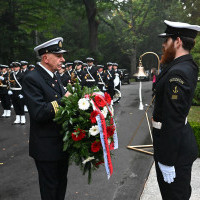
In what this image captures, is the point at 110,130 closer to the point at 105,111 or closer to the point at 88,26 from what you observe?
the point at 105,111

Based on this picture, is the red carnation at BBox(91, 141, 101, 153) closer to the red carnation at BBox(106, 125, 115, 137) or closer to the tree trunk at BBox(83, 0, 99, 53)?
the red carnation at BBox(106, 125, 115, 137)

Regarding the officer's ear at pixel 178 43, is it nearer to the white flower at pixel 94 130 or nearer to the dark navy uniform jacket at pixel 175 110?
the dark navy uniform jacket at pixel 175 110

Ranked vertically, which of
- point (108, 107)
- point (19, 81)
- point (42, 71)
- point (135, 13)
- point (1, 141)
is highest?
point (135, 13)

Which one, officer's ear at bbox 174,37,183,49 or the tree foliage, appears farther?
the tree foliage

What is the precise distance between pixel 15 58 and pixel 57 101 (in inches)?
772

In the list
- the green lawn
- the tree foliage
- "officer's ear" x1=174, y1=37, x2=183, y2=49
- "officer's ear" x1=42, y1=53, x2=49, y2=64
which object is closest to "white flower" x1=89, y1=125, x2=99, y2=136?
"officer's ear" x1=42, y1=53, x2=49, y2=64

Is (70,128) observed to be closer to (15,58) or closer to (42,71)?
(42,71)

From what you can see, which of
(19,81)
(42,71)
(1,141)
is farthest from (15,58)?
(42,71)

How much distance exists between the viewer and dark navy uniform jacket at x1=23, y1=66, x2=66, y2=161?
292cm

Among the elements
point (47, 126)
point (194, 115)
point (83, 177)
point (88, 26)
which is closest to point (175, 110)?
point (47, 126)

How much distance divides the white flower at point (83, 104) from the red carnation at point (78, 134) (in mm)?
245

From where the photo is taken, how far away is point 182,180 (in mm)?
2650

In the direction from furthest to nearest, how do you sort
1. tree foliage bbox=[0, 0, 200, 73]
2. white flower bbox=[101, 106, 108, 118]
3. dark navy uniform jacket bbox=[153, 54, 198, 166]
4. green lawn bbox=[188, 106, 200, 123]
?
tree foliage bbox=[0, 0, 200, 73]
green lawn bbox=[188, 106, 200, 123]
white flower bbox=[101, 106, 108, 118]
dark navy uniform jacket bbox=[153, 54, 198, 166]

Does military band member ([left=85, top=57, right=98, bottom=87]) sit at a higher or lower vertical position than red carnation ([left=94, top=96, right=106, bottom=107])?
lower
